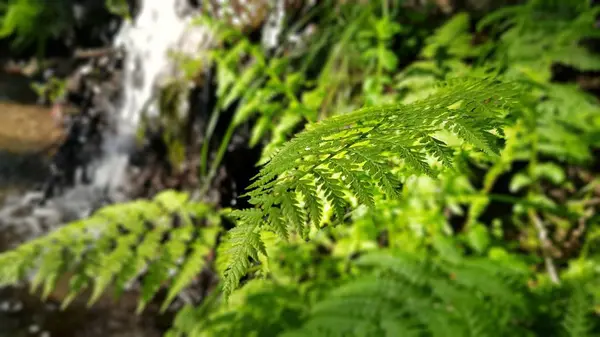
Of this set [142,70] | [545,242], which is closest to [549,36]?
[545,242]

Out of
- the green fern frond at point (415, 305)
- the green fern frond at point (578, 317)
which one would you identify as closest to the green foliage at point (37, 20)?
the green fern frond at point (415, 305)

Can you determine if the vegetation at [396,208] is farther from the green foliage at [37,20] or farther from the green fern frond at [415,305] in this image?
the green foliage at [37,20]

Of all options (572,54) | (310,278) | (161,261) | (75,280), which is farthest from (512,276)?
(75,280)

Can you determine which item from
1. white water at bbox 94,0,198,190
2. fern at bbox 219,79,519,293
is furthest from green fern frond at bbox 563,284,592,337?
white water at bbox 94,0,198,190

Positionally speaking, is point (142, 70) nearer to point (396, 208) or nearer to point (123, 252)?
point (123, 252)

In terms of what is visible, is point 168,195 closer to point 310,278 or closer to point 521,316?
point 310,278
